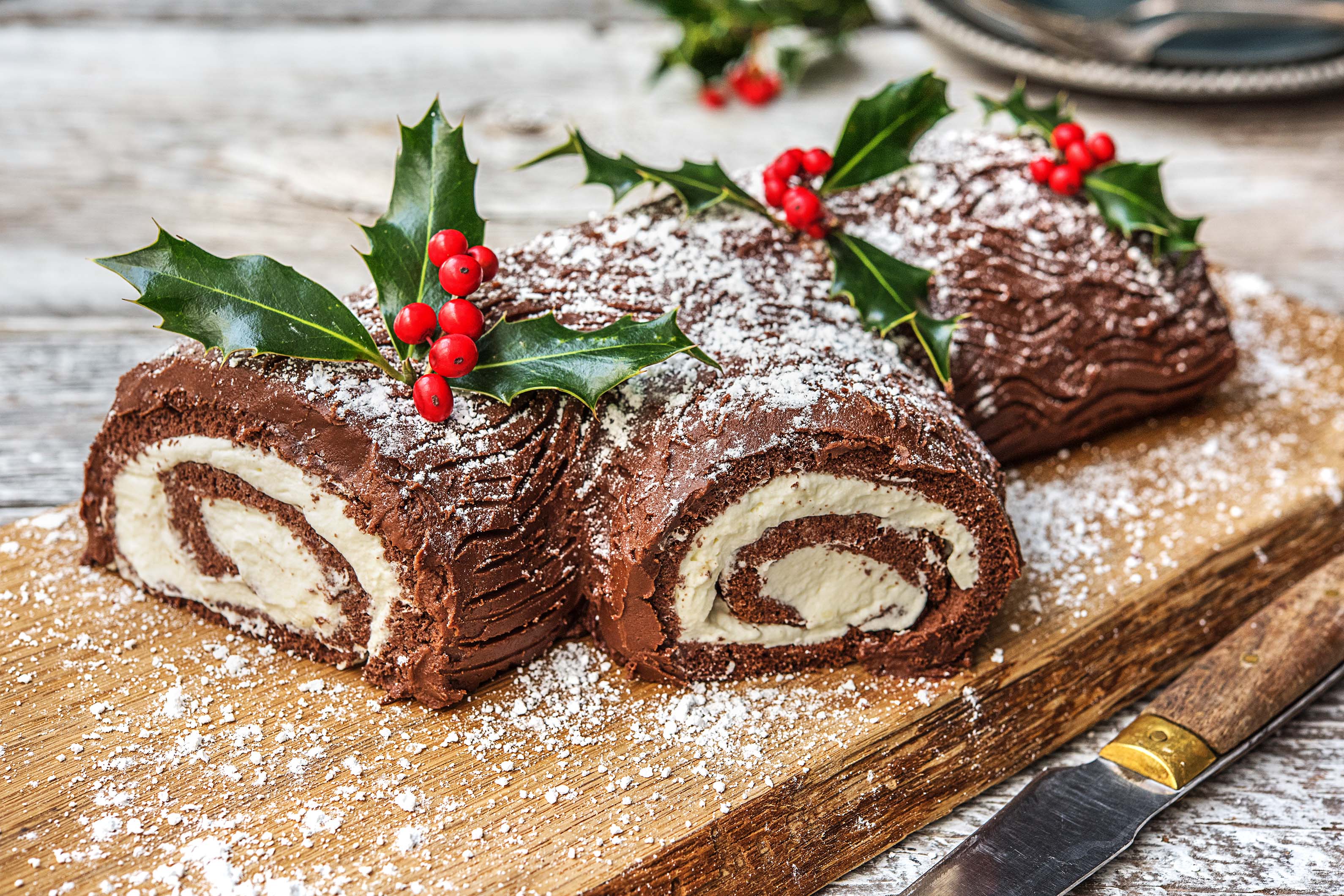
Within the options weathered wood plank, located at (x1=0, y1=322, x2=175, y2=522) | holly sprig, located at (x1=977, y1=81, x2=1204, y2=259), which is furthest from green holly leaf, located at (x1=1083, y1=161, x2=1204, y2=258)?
weathered wood plank, located at (x1=0, y1=322, x2=175, y2=522)

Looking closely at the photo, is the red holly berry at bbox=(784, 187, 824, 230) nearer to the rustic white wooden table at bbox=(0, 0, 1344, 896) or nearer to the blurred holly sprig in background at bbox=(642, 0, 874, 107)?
the rustic white wooden table at bbox=(0, 0, 1344, 896)

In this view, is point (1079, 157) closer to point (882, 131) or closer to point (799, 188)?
point (882, 131)

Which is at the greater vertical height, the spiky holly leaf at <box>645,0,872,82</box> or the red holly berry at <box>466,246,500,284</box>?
the spiky holly leaf at <box>645,0,872,82</box>

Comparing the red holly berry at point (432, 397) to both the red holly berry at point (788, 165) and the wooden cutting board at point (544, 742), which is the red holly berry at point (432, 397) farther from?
the red holly berry at point (788, 165)

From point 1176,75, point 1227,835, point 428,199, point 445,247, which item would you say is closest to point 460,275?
point 445,247

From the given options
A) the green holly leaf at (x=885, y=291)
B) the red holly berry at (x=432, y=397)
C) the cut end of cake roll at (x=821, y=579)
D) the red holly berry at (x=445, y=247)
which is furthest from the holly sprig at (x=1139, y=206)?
the red holly berry at (x=432, y=397)

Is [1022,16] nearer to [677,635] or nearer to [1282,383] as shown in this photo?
[1282,383]
